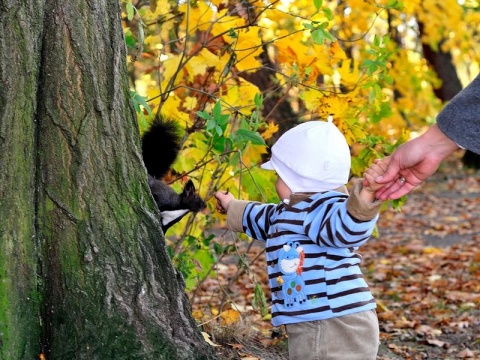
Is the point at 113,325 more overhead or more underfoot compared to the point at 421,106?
more underfoot

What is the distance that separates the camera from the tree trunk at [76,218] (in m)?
2.42

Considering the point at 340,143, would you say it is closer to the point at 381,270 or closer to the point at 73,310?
the point at 73,310

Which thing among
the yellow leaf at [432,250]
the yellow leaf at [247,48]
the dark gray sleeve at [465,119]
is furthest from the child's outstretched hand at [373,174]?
the yellow leaf at [432,250]

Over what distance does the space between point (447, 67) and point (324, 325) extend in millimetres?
14430

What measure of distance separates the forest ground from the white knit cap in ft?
2.73

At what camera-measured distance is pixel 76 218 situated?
2.48 meters

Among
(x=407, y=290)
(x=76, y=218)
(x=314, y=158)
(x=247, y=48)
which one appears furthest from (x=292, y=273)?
(x=407, y=290)

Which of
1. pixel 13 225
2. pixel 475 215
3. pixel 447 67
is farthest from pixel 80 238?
pixel 447 67

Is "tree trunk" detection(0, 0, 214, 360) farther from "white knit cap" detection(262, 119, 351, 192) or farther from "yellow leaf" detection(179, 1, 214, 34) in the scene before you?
"yellow leaf" detection(179, 1, 214, 34)

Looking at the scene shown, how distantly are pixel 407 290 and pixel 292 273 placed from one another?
4.08 metres

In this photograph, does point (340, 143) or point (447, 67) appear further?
point (447, 67)

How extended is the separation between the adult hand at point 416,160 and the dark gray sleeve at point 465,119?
67 mm

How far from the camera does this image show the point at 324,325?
2.62 meters

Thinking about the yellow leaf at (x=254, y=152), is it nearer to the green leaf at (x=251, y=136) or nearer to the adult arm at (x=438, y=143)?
the green leaf at (x=251, y=136)
